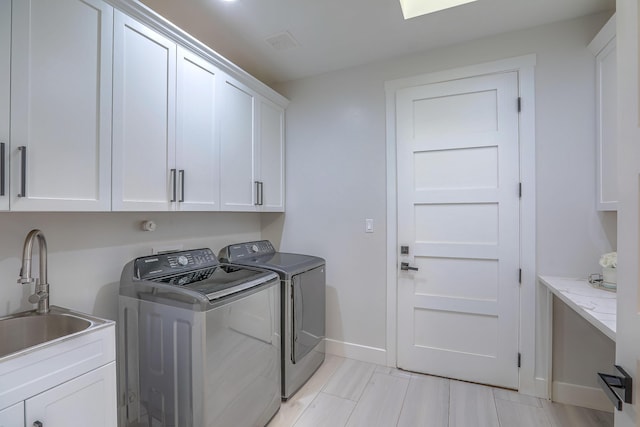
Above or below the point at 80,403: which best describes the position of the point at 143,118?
above

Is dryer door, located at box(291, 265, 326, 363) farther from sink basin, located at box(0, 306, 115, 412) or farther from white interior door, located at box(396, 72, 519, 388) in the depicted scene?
sink basin, located at box(0, 306, 115, 412)

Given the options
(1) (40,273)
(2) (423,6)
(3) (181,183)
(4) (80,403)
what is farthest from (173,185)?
(2) (423,6)

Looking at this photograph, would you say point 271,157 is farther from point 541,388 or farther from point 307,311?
point 541,388

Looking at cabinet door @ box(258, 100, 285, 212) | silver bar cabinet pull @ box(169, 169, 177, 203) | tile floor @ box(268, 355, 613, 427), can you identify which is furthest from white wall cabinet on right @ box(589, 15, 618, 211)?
silver bar cabinet pull @ box(169, 169, 177, 203)

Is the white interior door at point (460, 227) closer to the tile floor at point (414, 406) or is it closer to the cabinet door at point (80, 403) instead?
the tile floor at point (414, 406)

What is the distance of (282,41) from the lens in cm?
221

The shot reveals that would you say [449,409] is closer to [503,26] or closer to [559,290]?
[559,290]

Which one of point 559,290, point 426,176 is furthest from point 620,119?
point 426,176

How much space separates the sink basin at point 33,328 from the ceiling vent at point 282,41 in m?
2.10

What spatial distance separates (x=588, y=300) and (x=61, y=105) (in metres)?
2.70

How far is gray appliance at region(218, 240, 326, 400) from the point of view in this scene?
2.04m

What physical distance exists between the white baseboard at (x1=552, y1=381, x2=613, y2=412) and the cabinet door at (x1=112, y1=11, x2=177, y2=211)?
9.31 ft

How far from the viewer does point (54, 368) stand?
1035 mm

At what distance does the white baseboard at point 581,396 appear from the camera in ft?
6.30
